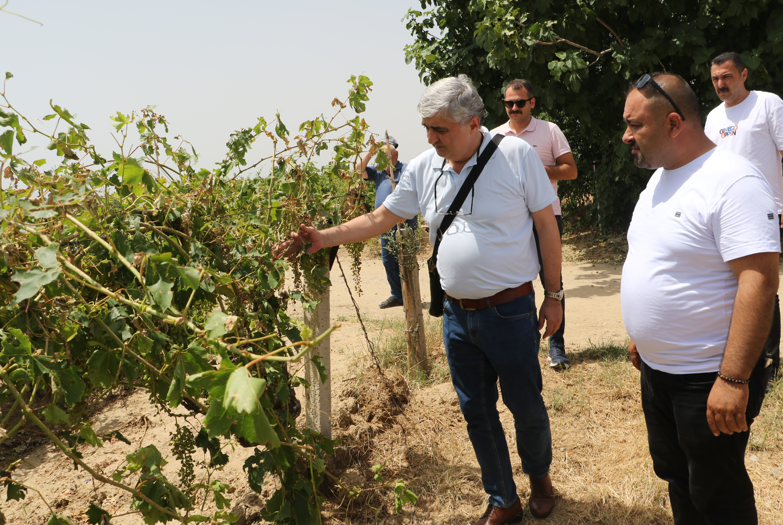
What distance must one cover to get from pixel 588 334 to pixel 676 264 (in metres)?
3.59

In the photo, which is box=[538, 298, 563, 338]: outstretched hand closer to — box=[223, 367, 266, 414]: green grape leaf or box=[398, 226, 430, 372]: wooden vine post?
box=[398, 226, 430, 372]: wooden vine post

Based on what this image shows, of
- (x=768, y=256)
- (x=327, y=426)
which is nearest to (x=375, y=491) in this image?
(x=327, y=426)

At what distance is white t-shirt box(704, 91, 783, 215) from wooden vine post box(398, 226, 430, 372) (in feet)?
6.83

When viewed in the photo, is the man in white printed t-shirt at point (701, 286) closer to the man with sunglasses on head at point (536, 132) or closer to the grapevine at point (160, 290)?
the grapevine at point (160, 290)

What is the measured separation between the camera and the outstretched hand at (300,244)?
2.37 m

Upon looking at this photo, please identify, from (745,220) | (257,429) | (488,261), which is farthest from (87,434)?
(745,220)

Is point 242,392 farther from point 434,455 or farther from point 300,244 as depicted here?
point 434,455

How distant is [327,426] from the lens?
10.0 ft

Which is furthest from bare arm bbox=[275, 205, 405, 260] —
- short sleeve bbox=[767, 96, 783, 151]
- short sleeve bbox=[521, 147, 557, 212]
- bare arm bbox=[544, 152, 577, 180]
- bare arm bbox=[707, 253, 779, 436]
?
short sleeve bbox=[767, 96, 783, 151]

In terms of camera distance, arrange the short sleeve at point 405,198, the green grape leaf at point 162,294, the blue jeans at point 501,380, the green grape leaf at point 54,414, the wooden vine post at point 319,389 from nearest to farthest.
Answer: the green grape leaf at point 162,294
the green grape leaf at point 54,414
the blue jeans at point 501,380
the short sleeve at point 405,198
the wooden vine post at point 319,389

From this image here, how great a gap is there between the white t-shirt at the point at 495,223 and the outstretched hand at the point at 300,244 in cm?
53

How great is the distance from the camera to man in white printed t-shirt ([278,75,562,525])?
2.32 metres

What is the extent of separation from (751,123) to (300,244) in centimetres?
308

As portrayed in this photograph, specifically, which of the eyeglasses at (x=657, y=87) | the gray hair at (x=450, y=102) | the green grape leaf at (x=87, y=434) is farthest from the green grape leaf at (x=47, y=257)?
the eyeglasses at (x=657, y=87)
